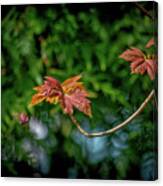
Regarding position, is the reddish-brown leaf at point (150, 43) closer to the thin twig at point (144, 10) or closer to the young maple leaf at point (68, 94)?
the thin twig at point (144, 10)

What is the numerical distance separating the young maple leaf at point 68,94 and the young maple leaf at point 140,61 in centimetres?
22

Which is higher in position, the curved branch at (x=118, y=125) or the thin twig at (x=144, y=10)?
the thin twig at (x=144, y=10)

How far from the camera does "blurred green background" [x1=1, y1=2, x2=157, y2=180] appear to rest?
2898 millimetres

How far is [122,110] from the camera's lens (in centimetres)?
291

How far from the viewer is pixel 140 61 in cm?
290

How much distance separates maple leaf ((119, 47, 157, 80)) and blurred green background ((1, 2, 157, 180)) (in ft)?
0.07

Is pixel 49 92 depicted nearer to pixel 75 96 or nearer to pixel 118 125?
pixel 75 96

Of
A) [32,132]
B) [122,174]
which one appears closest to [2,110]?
[32,132]

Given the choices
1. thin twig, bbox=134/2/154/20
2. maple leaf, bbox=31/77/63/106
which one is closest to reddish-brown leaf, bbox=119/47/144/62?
thin twig, bbox=134/2/154/20

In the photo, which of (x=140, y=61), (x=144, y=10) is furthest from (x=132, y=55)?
(x=144, y=10)

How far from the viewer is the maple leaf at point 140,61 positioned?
2.88 m

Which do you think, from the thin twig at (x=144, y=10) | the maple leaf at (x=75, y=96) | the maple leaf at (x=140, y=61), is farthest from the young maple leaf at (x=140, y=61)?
the maple leaf at (x=75, y=96)

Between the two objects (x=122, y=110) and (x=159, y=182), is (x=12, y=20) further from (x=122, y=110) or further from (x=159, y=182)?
(x=159, y=182)

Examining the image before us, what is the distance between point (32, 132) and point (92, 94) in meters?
0.31
